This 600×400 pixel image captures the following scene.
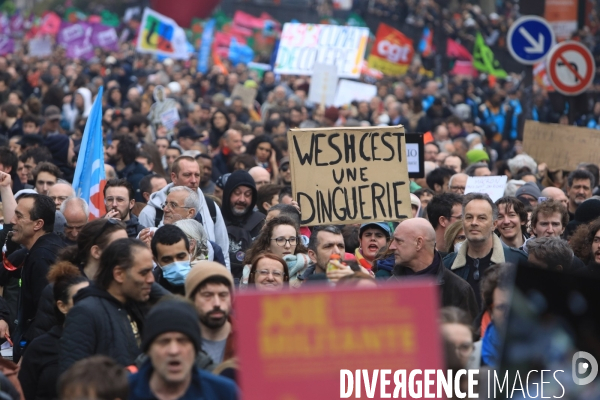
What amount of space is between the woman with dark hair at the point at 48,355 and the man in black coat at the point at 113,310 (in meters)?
0.29

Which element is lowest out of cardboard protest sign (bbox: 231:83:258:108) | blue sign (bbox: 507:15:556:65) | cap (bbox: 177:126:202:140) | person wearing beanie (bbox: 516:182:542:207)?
person wearing beanie (bbox: 516:182:542:207)

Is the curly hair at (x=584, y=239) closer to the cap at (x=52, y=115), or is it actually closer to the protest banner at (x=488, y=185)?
the protest banner at (x=488, y=185)

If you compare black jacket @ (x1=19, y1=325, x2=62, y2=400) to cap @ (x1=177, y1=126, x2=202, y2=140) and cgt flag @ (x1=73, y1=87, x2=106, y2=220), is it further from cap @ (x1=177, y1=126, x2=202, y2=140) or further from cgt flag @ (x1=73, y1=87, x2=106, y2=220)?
cap @ (x1=177, y1=126, x2=202, y2=140)

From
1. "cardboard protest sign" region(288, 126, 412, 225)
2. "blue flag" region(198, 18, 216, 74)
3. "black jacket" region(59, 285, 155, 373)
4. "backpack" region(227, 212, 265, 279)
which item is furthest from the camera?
"blue flag" region(198, 18, 216, 74)

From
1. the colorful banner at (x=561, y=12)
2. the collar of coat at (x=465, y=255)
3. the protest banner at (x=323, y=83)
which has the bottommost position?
the collar of coat at (x=465, y=255)

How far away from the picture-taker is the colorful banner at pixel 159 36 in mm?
24250

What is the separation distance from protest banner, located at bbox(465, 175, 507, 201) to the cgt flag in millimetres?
3303

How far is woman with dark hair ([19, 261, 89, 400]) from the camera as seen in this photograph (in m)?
5.81

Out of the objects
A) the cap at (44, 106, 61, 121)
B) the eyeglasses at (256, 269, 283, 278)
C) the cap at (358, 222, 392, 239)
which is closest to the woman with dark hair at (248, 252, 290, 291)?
the eyeglasses at (256, 269, 283, 278)

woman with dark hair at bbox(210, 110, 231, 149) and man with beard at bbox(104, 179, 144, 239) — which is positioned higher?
woman with dark hair at bbox(210, 110, 231, 149)

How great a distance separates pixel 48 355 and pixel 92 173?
14.7 feet

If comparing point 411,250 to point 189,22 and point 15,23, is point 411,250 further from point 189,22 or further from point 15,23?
point 15,23

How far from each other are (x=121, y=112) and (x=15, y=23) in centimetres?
3377

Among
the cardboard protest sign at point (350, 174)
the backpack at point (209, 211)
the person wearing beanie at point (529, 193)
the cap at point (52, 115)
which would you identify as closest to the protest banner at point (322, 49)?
the cap at point (52, 115)
